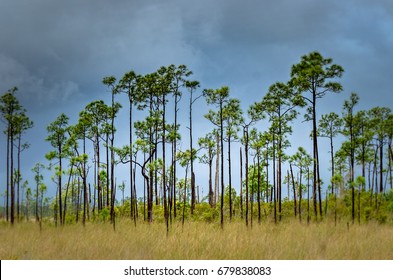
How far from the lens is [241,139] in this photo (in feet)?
113

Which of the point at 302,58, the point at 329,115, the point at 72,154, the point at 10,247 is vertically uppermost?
the point at 302,58

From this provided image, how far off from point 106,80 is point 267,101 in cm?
1375

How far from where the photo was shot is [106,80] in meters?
36.3

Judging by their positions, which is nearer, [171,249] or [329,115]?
[171,249]

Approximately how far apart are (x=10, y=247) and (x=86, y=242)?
6.49 ft

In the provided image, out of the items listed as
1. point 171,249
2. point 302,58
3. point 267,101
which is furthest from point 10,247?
point 267,101

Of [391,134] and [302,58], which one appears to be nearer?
[302,58]

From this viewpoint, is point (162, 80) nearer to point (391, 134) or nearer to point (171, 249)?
point (391, 134)

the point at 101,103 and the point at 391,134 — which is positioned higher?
the point at 101,103
